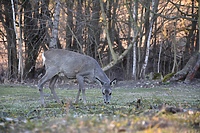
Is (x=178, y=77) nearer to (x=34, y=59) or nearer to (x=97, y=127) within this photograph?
(x=34, y=59)

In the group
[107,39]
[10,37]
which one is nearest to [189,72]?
[107,39]

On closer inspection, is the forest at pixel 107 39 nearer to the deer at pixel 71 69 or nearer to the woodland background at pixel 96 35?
the woodland background at pixel 96 35

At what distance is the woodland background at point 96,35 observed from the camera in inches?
954

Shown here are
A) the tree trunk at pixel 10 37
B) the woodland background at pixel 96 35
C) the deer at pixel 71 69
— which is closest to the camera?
the deer at pixel 71 69

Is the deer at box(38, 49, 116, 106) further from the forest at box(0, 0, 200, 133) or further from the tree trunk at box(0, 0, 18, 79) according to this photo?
the tree trunk at box(0, 0, 18, 79)

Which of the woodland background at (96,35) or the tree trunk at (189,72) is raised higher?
the woodland background at (96,35)

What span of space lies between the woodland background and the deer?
1135cm

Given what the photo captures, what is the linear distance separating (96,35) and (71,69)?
49.5ft

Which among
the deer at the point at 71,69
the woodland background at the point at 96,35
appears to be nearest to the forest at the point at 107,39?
the woodland background at the point at 96,35

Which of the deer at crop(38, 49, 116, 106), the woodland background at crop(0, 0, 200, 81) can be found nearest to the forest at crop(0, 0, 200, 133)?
the woodland background at crop(0, 0, 200, 81)

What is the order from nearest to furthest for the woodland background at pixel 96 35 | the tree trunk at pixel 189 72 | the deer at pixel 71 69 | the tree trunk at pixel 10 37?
the deer at pixel 71 69 < the tree trunk at pixel 189 72 < the woodland background at pixel 96 35 < the tree trunk at pixel 10 37

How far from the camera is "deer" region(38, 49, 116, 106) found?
11.2m

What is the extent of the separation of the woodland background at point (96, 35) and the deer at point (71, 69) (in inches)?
447

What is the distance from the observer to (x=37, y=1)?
77.0 feet
